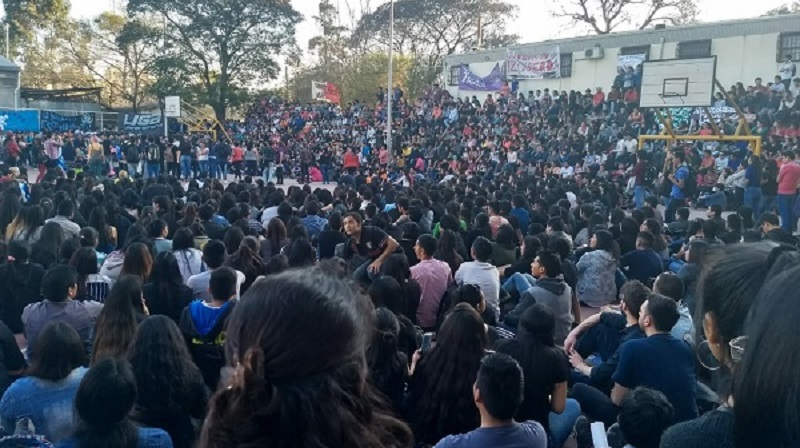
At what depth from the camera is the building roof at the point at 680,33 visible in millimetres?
22281

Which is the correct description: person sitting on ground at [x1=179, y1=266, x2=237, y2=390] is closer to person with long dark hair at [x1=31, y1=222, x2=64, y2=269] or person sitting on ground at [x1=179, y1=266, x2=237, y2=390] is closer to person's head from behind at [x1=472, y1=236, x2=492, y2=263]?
person's head from behind at [x1=472, y1=236, x2=492, y2=263]

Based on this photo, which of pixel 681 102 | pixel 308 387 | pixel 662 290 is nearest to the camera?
pixel 308 387

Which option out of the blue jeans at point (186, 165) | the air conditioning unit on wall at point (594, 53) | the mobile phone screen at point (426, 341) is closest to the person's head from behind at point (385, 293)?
the mobile phone screen at point (426, 341)

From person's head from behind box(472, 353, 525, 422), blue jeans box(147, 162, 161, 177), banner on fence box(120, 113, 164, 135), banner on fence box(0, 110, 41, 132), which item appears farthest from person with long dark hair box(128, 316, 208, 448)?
banner on fence box(0, 110, 41, 132)

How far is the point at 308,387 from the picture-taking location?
62.6 inches

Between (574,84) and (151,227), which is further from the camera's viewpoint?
(574,84)

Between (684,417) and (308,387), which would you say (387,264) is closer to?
(684,417)

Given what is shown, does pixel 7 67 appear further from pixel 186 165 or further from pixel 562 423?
pixel 562 423

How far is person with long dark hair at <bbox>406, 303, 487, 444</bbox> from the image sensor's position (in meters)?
4.31

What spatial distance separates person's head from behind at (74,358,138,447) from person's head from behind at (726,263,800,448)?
95.6 inches

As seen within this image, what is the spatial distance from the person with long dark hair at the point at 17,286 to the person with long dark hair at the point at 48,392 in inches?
119

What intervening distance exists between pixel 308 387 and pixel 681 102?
67.8ft

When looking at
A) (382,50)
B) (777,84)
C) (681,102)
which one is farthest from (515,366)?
(382,50)

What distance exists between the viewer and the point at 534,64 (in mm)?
30250
